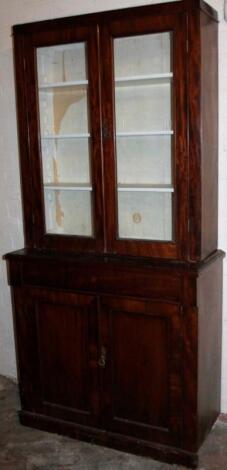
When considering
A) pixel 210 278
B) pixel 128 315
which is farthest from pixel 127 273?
pixel 210 278

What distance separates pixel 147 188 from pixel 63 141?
535mm

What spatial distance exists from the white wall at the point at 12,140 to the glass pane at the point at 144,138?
0.29 metres

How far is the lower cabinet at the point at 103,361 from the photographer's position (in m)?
2.34

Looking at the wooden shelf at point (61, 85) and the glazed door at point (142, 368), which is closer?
the glazed door at point (142, 368)

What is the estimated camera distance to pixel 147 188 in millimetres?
2361

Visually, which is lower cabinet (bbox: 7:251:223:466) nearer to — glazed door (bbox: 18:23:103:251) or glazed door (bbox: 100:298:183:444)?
glazed door (bbox: 100:298:183:444)

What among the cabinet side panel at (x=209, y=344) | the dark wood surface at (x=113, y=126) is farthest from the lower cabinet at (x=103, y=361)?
the dark wood surface at (x=113, y=126)

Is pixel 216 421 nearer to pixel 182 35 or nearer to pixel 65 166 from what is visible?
pixel 65 166

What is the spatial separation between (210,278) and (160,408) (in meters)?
0.64

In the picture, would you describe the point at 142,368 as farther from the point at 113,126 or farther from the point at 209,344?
the point at 113,126

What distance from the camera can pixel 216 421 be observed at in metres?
2.71

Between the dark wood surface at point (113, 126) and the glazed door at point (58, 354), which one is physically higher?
the dark wood surface at point (113, 126)

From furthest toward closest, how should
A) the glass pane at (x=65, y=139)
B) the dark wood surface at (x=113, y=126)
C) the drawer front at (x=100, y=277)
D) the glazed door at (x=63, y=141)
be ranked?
the glass pane at (x=65, y=139) < the glazed door at (x=63, y=141) < the drawer front at (x=100, y=277) < the dark wood surface at (x=113, y=126)

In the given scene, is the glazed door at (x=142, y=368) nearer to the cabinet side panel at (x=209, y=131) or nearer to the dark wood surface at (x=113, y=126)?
the dark wood surface at (x=113, y=126)
